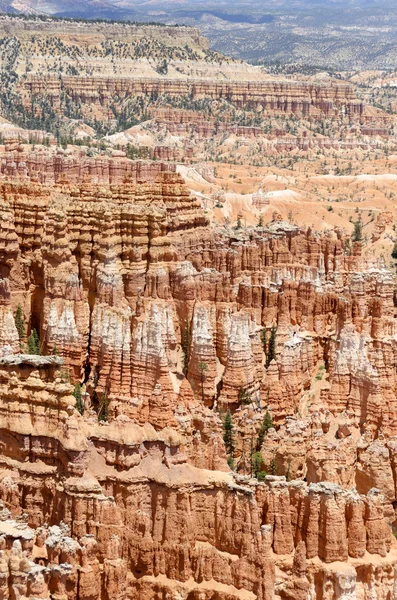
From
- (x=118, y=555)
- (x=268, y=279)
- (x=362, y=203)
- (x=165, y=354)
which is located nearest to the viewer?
(x=118, y=555)

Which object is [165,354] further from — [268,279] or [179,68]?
[179,68]

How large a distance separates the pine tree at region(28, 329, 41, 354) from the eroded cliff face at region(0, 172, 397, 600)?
0.31 meters

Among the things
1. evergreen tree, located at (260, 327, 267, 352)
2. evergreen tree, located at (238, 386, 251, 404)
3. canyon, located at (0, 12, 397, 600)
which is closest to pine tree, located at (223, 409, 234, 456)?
canyon, located at (0, 12, 397, 600)

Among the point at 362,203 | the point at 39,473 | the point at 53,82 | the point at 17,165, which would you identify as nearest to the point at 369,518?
the point at 39,473

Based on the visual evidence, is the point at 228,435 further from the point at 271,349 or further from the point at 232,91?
the point at 232,91

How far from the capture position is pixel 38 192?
139ft

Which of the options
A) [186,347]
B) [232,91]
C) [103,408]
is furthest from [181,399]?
[232,91]

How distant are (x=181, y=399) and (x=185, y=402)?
7.5 inches

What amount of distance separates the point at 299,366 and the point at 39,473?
13.2 m

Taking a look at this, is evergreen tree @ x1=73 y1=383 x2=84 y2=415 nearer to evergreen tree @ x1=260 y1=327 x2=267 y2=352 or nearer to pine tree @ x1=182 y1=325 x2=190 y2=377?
pine tree @ x1=182 y1=325 x2=190 y2=377

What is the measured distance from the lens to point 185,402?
33312 millimetres

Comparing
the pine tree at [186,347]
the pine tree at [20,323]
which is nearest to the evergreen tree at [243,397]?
the pine tree at [186,347]

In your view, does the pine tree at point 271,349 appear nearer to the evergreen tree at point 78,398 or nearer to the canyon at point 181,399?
the canyon at point 181,399

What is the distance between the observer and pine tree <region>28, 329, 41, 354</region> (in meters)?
36.3
